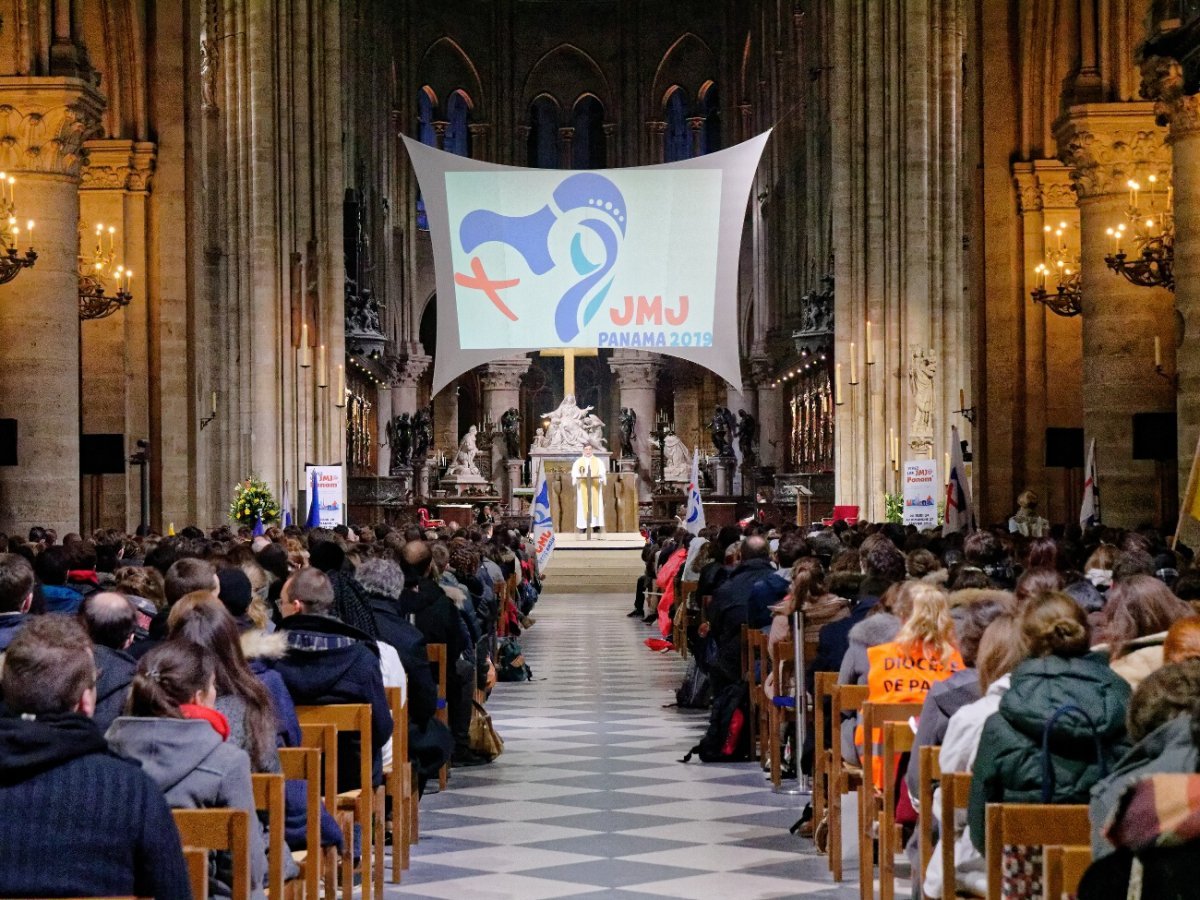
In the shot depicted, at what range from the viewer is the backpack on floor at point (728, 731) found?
41.7ft

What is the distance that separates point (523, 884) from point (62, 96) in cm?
1151

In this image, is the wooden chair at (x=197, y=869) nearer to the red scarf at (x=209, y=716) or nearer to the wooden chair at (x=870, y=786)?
the red scarf at (x=209, y=716)

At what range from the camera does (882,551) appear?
33.9 feet

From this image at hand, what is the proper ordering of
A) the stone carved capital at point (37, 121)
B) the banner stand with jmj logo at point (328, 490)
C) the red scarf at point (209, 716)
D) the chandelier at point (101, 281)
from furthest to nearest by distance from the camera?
the banner stand with jmj logo at point (328, 490) → the chandelier at point (101, 281) → the stone carved capital at point (37, 121) → the red scarf at point (209, 716)

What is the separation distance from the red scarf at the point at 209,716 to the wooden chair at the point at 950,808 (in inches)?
80.8

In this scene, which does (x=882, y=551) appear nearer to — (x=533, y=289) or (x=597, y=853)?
(x=597, y=853)

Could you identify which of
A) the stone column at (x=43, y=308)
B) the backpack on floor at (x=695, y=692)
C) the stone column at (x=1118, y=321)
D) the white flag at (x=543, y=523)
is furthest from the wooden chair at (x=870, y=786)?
the white flag at (x=543, y=523)

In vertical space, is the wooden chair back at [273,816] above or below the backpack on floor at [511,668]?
above

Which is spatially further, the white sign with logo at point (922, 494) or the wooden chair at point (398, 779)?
the white sign with logo at point (922, 494)

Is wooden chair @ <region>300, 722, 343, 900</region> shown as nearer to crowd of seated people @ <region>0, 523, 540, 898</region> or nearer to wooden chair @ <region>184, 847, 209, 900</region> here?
crowd of seated people @ <region>0, 523, 540, 898</region>

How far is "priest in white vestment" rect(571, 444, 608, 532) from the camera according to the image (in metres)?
44.2

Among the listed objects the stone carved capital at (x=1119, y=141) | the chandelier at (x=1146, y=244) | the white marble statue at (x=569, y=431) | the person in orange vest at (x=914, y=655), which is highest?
the stone carved capital at (x=1119, y=141)

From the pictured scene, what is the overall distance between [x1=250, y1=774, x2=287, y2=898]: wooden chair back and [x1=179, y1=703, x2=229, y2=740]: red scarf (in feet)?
0.55

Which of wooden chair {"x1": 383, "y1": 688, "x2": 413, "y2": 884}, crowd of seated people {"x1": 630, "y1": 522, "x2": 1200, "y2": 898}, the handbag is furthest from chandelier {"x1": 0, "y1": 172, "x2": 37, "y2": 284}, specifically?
wooden chair {"x1": 383, "y1": 688, "x2": 413, "y2": 884}
